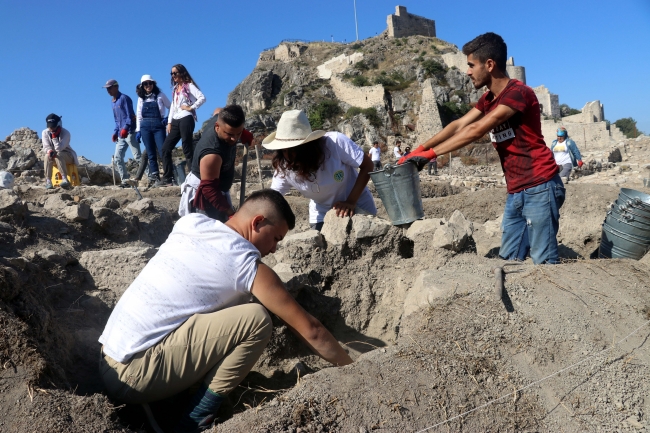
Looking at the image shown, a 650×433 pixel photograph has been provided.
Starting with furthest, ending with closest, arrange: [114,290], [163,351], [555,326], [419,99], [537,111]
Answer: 1. [419,99]
2. [114,290]
3. [537,111]
4. [555,326]
5. [163,351]

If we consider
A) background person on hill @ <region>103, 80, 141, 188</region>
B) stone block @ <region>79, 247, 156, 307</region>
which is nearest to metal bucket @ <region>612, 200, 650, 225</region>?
stone block @ <region>79, 247, 156, 307</region>

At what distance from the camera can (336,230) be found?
4055 mm

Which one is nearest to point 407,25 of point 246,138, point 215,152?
Answer: point 246,138

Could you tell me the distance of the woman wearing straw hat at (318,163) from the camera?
3.92 m

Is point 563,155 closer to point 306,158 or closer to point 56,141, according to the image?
point 306,158

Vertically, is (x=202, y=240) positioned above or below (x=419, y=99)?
below

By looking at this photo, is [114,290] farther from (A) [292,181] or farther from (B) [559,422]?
(B) [559,422]

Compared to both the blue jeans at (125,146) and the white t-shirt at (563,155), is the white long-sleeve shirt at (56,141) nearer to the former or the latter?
the blue jeans at (125,146)

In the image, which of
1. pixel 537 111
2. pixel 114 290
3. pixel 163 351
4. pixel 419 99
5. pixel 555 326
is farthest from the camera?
pixel 419 99

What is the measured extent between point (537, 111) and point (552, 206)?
A: 0.64 m

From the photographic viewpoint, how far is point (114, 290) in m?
4.09

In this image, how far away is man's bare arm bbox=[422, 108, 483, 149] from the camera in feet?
12.5

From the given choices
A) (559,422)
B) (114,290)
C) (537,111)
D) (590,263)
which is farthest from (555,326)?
(114,290)

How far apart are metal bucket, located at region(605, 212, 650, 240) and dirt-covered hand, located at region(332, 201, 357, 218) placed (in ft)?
7.07
